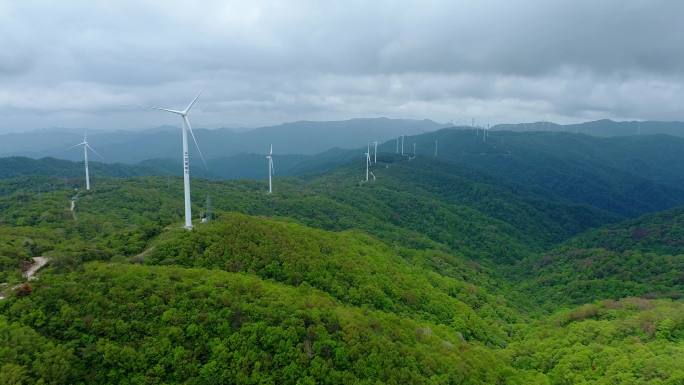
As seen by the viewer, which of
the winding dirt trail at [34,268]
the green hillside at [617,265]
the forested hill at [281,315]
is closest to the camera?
the forested hill at [281,315]

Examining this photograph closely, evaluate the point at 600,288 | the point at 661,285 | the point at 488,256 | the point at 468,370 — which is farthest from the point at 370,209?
the point at 468,370

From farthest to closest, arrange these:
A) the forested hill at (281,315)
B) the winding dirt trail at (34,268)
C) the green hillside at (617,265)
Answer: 1. the green hillside at (617,265)
2. the winding dirt trail at (34,268)
3. the forested hill at (281,315)

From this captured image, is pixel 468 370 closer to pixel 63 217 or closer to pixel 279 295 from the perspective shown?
pixel 279 295

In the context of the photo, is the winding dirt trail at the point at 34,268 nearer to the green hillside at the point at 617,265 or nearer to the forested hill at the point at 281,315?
the forested hill at the point at 281,315

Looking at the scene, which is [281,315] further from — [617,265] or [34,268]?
[617,265]

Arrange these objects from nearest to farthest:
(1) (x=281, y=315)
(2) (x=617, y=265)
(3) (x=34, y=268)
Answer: (1) (x=281, y=315), (3) (x=34, y=268), (2) (x=617, y=265)

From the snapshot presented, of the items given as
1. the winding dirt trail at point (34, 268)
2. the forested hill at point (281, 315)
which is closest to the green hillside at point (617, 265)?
the forested hill at point (281, 315)

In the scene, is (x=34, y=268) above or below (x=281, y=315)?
above

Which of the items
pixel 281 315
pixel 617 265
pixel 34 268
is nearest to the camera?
pixel 281 315

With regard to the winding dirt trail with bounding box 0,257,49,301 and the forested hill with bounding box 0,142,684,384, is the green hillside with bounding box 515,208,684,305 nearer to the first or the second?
the forested hill with bounding box 0,142,684,384

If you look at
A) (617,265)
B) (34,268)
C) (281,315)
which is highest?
(34,268)

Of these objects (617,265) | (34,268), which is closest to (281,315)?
(34,268)
